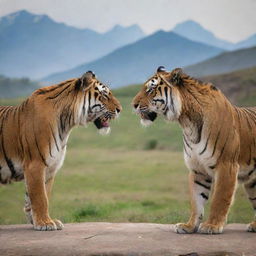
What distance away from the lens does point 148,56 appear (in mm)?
145375

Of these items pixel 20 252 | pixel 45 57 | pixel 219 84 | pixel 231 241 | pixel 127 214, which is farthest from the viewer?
pixel 45 57

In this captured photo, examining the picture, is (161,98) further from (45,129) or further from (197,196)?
(45,129)

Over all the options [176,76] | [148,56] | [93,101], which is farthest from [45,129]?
[148,56]

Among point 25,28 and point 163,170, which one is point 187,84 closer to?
point 163,170

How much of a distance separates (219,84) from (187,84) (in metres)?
33.5

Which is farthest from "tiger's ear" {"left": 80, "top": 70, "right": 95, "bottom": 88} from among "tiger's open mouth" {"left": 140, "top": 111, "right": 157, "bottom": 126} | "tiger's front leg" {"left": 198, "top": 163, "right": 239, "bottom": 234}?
"tiger's front leg" {"left": 198, "top": 163, "right": 239, "bottom": 234}

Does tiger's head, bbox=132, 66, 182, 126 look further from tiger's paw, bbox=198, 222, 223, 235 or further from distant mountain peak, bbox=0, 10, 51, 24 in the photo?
distant mountain peak, bbox=0, 10, 51, 24

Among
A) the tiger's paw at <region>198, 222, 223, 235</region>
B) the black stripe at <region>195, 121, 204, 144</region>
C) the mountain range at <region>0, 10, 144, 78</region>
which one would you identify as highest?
the mountain range at <region>0, 10, 144, 78</region>

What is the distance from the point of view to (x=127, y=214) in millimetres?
10688

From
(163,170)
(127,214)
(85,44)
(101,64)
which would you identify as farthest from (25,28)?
(127,214)

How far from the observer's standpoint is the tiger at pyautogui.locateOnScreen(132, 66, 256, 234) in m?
6.02

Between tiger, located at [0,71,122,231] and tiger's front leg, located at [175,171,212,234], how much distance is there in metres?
1.05

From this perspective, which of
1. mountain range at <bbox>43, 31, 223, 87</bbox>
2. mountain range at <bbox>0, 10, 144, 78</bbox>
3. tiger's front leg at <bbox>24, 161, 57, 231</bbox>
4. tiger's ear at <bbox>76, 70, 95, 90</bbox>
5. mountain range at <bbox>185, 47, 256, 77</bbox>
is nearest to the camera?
tiger's front leg at <bbox>24, 161, 57, 231</bbox>

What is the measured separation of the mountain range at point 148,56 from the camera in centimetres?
13138
